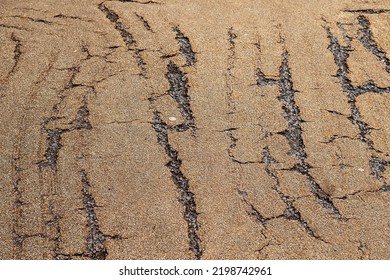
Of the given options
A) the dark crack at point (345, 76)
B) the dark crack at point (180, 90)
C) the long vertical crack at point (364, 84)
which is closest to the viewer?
the long vertical crack at point (364, 84)

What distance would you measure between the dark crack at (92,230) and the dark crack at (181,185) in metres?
0.29

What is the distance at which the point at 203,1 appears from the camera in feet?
10.7

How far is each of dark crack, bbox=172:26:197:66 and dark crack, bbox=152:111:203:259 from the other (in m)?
0.36

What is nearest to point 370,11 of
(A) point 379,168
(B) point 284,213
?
(A) point 379,168

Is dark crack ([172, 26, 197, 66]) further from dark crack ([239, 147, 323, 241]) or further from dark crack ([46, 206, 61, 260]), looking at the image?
dark crack ([46, 206, 61, 260])

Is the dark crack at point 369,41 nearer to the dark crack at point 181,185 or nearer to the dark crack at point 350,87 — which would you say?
the dark crack at point 350,87

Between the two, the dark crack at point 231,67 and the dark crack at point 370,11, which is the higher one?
the dark crack at point 370,11

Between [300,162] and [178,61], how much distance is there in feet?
2.43

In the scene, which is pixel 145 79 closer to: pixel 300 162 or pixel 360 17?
pixel 300 162

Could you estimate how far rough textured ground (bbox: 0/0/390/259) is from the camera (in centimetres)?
226

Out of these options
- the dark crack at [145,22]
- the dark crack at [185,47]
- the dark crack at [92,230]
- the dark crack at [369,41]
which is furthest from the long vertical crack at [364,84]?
the dark crack at [92,230]

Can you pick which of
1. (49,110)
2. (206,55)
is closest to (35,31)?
(49,110)

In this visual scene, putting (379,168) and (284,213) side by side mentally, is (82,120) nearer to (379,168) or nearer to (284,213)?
(284,213)

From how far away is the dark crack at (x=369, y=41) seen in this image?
9.73 feet
